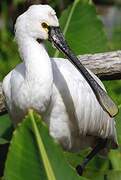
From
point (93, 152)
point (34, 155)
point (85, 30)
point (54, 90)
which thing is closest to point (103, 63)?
point (85, 30)

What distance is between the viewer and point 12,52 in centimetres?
565

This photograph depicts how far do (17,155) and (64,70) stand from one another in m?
1.09

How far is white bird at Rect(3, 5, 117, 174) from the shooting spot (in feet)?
10.3

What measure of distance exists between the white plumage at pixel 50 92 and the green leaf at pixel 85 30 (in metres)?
0.55

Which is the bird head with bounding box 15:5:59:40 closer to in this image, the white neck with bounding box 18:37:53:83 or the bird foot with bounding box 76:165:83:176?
the white neck with bounding box 18:37:53:83

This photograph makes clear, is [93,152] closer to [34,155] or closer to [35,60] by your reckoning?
[35,60]

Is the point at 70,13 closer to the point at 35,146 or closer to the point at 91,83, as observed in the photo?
the point at 91,83

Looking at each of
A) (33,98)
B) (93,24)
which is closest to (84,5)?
(93,24)

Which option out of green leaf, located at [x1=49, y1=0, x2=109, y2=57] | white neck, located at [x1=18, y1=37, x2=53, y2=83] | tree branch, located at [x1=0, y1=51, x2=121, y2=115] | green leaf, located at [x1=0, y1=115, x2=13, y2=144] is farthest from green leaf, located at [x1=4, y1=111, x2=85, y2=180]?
green leaf, located at [x1=49, y1=0, x2=109, y2=57]

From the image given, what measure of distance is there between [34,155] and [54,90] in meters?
0.95

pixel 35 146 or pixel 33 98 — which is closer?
pixel 35 146

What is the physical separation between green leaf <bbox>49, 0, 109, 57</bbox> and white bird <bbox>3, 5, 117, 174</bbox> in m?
0.53

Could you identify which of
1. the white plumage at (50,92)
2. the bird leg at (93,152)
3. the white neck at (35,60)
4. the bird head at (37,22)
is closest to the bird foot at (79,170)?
the bird leg at (93,152)

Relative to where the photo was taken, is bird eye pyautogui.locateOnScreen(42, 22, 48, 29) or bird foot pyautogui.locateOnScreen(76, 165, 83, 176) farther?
bird foot pyautogui.locateOnScreen(76, 165, 83, 176)
